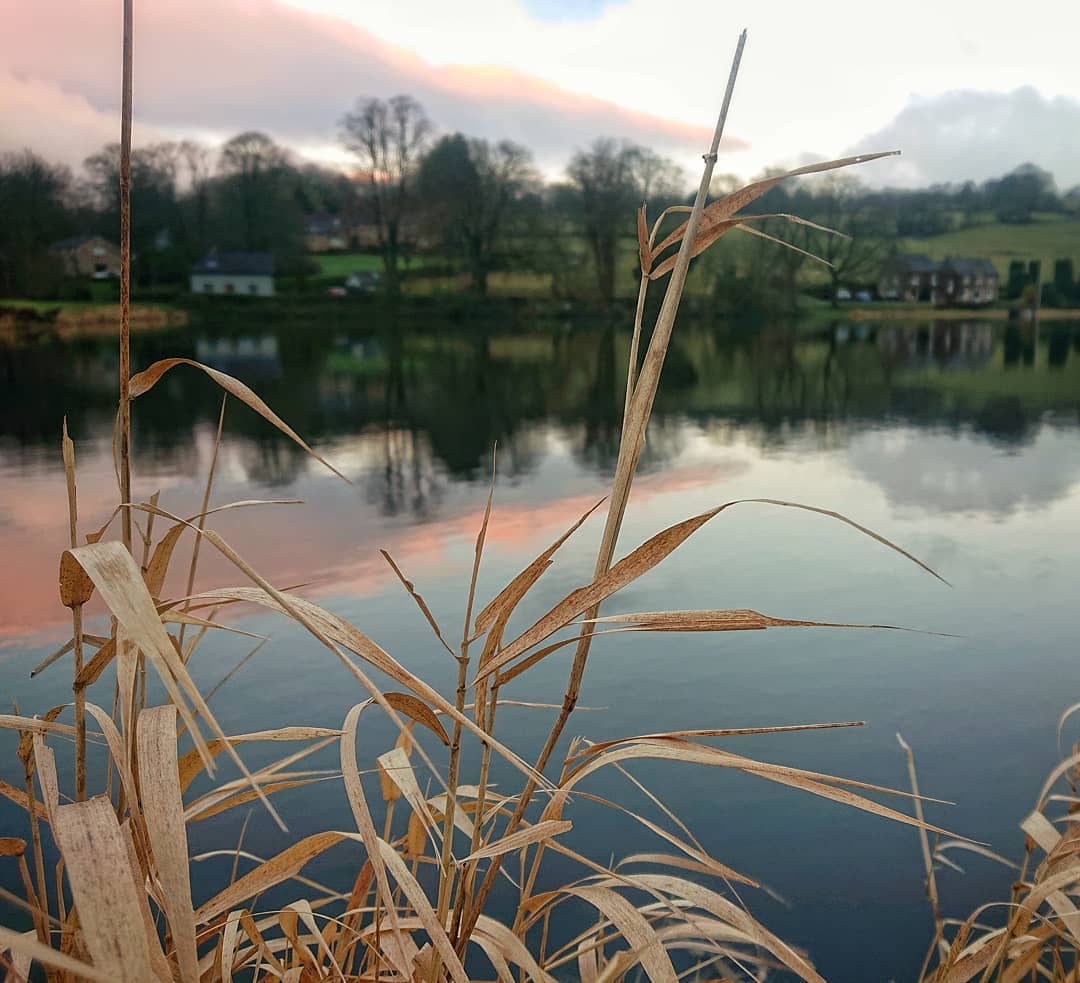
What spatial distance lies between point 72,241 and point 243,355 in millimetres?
24424

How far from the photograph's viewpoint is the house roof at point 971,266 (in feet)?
224

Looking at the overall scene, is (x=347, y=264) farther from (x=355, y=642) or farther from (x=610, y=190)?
(x=355, y=642)

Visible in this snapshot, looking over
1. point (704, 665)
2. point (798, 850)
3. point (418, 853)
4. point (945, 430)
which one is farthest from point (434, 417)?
point (418, 853)

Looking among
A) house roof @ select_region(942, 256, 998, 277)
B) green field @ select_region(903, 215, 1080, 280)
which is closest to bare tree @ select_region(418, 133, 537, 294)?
green field @ select_region(903, 215, 1080, 280)

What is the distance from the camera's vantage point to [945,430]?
13.6 m

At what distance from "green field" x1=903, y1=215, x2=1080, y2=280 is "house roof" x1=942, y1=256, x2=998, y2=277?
43 cm

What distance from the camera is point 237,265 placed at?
54.1 metres

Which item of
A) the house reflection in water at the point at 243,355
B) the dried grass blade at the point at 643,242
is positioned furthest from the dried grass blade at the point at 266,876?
the house reflection in water at the point at 243,355

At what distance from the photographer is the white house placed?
52.7 m

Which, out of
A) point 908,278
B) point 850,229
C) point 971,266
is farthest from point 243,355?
point 971,266

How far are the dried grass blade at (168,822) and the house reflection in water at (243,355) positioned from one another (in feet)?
59.2

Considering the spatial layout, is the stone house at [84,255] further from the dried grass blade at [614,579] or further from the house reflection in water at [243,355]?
the dried grass blade at [614,579]

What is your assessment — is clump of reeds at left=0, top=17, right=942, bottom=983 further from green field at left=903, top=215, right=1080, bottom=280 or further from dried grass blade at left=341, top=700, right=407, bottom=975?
green field at left=903, top=215, right=1080, bottom=280

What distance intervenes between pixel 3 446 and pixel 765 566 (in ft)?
34.2
